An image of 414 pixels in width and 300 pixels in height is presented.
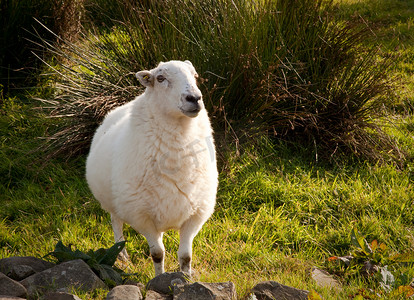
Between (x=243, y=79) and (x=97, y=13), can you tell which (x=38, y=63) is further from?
(x=243, y=79)

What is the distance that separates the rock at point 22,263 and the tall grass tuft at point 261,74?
80.7 inches

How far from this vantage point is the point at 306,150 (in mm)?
5551

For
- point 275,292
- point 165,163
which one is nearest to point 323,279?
point 275,292

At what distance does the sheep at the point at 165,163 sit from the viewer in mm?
3449

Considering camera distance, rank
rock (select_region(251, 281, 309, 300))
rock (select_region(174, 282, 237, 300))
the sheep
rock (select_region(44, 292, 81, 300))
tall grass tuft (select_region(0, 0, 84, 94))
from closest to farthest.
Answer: rock (select_region(44, 292, 81, 300)), rock (select_region(174, 282, 237, 300)), rock (select_region(251, 281, 309, 300)), the sheep, tall grass tuft (select_region(0, 0, 84, 94))

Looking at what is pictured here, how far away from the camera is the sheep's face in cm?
338

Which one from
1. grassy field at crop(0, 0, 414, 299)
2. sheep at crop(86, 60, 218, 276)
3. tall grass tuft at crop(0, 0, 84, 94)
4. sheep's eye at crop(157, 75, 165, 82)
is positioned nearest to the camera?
sheep at crop(86, 60, 218, 276)

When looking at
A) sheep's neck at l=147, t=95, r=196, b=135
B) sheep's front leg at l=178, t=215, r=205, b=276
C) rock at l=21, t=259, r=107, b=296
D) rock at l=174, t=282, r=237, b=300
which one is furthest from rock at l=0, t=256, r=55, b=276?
sheep's neck at l=147, t=95, r=196, b=135

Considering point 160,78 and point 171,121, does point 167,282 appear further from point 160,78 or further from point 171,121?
point 160,78

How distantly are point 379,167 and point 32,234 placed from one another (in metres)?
3.49

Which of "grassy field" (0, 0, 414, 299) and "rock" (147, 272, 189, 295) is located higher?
"rock" (147, 272, 189, 295)

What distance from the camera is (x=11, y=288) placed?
294cm

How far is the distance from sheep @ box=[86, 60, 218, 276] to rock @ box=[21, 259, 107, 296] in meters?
0.50

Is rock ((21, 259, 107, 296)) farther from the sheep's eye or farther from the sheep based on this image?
the sheep's eye
